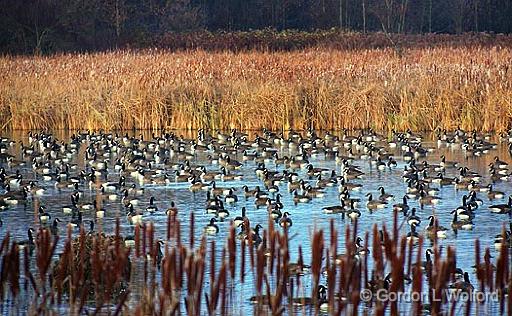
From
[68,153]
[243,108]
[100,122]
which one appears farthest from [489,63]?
[68,153]

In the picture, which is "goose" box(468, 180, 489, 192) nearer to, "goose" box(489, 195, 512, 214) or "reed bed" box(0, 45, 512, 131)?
"goose" box(489, 195, 512, 214)

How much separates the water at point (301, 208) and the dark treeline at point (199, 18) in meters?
23.5

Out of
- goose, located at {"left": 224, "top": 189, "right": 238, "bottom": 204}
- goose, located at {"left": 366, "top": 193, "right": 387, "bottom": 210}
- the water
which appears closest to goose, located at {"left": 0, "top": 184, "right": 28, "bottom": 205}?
the water

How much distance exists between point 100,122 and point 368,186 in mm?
8929

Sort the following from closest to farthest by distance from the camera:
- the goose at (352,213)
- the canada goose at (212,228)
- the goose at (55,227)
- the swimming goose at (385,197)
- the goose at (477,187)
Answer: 1. the goose at (55,227)
2. the canada goose at (212,228)
3. the goose at (352,213)
4. the swimming goose at (385,197)
5. the goose at (477,187)

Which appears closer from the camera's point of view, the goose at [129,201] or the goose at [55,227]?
the goose at [55,227]

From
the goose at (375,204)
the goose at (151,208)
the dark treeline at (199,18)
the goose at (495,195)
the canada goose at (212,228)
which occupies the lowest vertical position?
the goose at (495,195)

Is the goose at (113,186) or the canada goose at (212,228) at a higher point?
the canada goose at (212,228)

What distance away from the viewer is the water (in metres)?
11.3

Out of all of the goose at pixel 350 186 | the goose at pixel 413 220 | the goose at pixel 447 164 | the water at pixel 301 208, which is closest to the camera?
the water at pixel 301 208

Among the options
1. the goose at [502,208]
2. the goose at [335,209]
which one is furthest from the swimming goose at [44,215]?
the goose at [502,208]

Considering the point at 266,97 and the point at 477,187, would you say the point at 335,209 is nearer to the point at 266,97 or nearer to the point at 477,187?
the point at 477,187

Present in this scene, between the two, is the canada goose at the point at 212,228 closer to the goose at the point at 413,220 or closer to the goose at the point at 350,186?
the goose at the point at 413,220

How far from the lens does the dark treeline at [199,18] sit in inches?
1719
